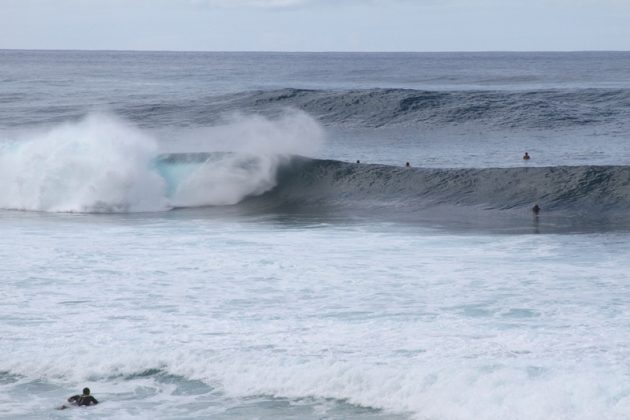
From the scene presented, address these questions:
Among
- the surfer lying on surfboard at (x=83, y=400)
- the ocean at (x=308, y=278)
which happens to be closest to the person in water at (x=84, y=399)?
the surfer lying on surfboard at (x=83, y=400)

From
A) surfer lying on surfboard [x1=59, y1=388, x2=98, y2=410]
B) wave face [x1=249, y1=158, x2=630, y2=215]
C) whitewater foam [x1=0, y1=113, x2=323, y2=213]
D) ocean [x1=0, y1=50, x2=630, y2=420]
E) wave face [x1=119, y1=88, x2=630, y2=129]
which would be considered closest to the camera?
surfer lying on surfboard [x1=59, y1=388, x2=98, y2=410]

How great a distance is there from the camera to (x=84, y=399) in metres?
10.7

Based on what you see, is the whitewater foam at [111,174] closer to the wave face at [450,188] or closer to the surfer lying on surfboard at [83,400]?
the wave face at [450,188]

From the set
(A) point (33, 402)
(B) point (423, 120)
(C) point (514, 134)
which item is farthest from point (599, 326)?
(B) point (423, 120)

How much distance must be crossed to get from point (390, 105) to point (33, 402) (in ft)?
117

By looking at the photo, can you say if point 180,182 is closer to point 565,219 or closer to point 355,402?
point 565,219

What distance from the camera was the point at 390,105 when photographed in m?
45.2

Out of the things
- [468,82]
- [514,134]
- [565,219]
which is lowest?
[565,219]

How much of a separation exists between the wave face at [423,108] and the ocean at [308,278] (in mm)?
6403

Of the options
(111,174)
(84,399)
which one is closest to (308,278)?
(84,399)

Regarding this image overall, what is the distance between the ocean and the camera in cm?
1093

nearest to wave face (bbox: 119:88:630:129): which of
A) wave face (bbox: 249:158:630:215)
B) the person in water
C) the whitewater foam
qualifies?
the whitewater foam

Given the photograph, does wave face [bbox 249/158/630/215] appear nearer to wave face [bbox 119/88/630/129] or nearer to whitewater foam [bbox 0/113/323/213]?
whitewater foam [bbox 0/113/323/213]

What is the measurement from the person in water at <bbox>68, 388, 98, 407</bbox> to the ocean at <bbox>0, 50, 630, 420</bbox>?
0.13 meters
